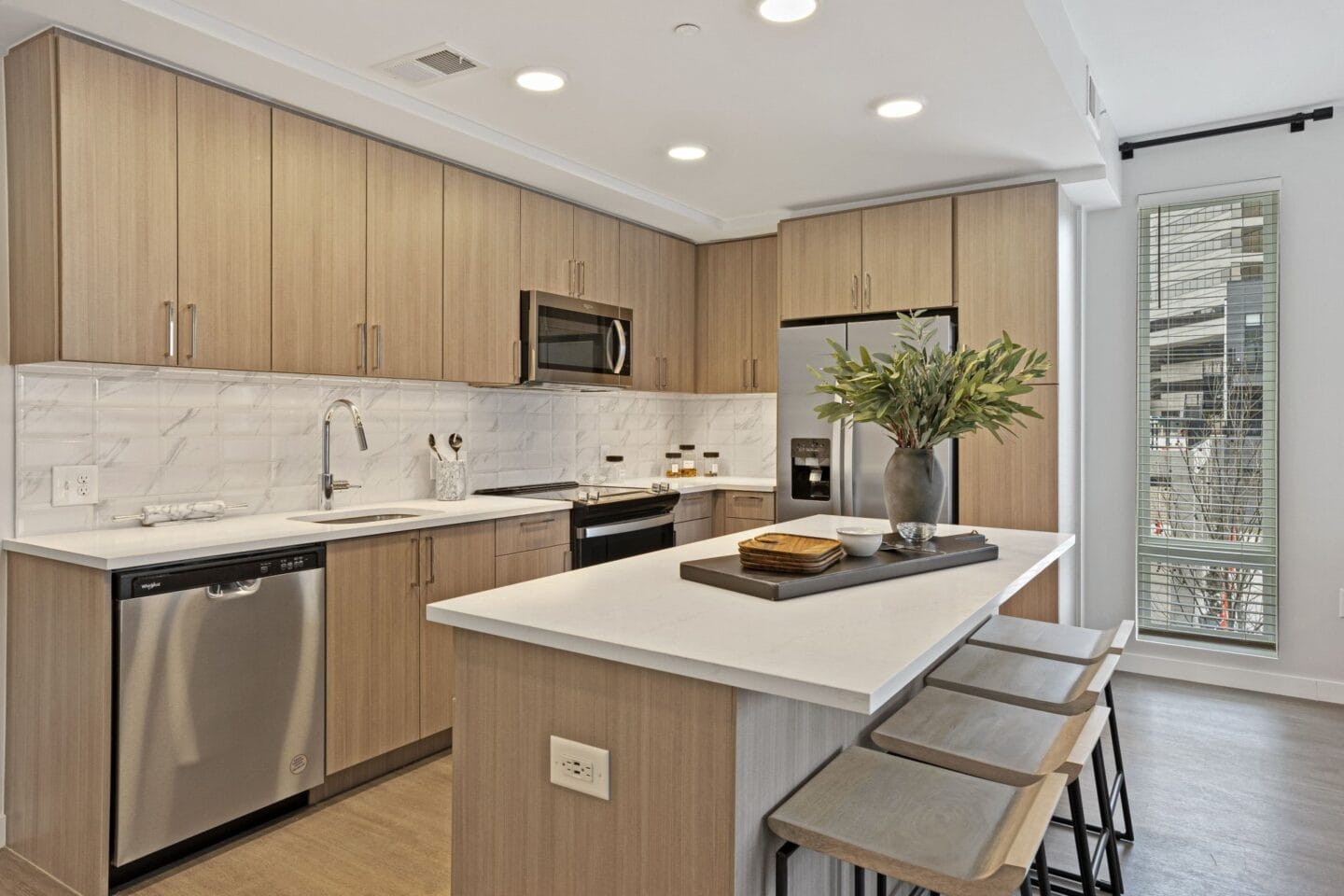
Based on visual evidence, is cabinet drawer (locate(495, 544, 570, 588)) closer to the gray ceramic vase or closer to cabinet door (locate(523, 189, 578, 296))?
cabinet door (locate(523, 189, 578, 296))

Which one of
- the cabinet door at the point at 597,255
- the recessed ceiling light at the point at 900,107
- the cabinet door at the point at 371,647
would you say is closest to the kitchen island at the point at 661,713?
the cabinet door at the point at 371,647

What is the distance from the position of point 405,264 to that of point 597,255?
4.16ft

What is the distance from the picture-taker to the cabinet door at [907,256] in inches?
160

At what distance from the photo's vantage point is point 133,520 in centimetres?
277

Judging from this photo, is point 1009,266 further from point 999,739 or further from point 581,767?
point 581,767

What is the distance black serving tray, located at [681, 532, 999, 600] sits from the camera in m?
1.77

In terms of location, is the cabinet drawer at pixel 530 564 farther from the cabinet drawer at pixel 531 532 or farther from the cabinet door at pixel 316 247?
the cabinet door at pixel 316 247

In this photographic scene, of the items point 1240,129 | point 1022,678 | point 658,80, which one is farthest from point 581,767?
point 1240,129

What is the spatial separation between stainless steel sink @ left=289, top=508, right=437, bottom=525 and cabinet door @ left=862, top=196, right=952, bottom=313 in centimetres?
243

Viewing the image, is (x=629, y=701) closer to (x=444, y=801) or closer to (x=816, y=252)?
(x=444, y=801)

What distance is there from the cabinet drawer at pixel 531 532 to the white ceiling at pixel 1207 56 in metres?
2.72

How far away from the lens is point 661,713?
Result: 138 centimetres

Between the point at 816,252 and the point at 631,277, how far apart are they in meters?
1.01

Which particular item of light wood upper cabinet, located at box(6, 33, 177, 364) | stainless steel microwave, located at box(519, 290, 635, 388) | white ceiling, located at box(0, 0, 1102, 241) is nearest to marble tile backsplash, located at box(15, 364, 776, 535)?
light wood upper cabinet, located at box(6, 33, 177, 364)
